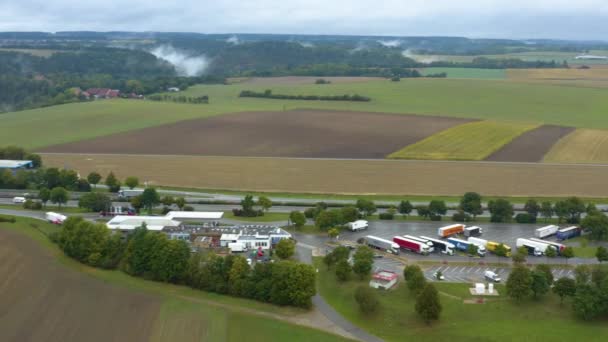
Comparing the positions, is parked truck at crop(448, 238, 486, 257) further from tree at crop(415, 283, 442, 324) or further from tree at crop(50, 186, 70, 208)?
tree at crop(50, 186, 70, 208)

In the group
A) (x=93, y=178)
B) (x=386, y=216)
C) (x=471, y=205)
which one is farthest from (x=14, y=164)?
(x=471, y=205)

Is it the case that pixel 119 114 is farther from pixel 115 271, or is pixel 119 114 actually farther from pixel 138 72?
pixel 138 72

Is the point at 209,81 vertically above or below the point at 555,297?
above

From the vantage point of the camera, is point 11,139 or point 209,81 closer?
point 11,139

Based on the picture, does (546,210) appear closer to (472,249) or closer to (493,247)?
(493,247)

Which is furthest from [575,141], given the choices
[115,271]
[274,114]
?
[115,271]

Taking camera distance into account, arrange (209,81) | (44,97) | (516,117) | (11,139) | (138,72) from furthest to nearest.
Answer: (138,72) → (209,81) → (44,97) → (516,117) → (11,139)

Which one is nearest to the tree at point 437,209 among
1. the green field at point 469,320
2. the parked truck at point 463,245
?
the parked truck at point 463,245
